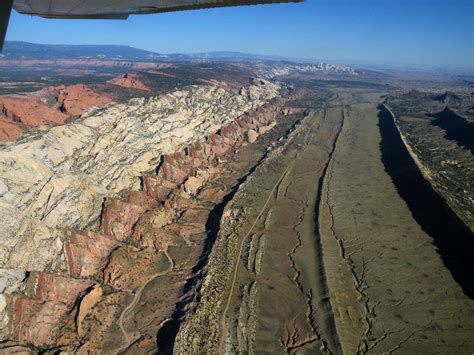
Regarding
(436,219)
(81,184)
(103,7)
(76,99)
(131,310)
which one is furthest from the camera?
A: (76,99)

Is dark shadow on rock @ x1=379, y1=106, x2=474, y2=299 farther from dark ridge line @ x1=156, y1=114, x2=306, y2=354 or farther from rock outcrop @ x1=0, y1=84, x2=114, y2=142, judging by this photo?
rock outcrop @ x1=0, y1=84, x2=114, y2=142

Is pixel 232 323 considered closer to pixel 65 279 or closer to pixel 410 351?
pixel 410 351

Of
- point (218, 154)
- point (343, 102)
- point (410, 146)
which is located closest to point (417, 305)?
point (218, 154)

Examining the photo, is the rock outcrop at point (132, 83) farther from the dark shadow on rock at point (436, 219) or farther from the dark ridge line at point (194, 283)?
the dark shadow on rock at point (436, 219)

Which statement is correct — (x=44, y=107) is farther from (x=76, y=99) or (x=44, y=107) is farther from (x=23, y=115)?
(x=76, y=99)

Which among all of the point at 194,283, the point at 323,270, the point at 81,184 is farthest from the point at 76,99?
the point at 323,270

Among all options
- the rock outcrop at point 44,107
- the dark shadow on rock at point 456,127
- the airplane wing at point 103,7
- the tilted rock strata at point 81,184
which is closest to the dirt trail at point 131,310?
the tilted rock strata at point 81,184
